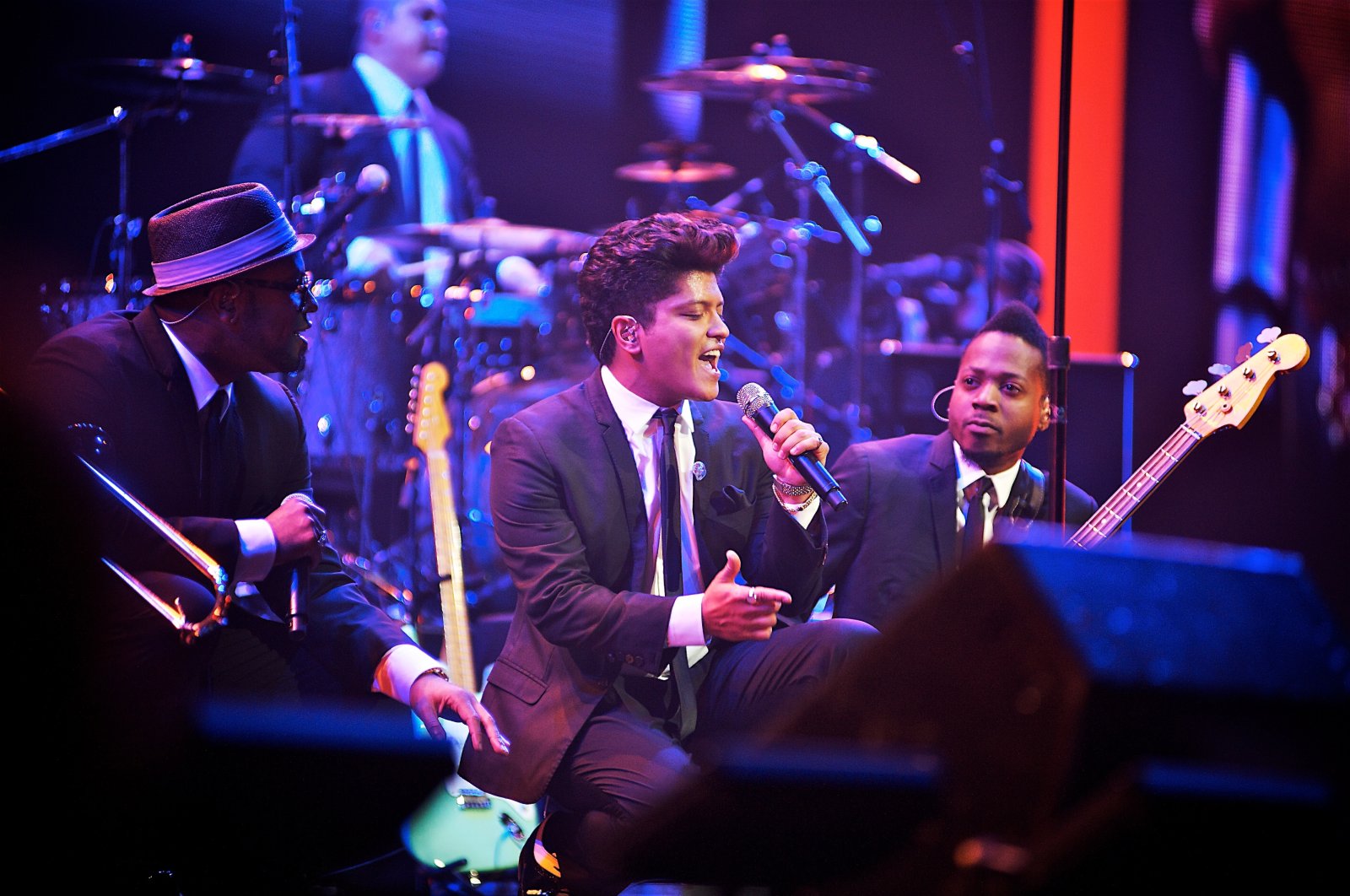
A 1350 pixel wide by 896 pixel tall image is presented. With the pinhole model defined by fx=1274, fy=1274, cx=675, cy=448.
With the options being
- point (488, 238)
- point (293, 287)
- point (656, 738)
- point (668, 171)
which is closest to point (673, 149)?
point (668, 171)

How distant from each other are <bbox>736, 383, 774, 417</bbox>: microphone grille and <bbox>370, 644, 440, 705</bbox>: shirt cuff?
1.02 m

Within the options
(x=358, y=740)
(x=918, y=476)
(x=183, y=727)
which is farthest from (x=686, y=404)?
(x=358, y=740)

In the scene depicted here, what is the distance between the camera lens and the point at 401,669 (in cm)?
319

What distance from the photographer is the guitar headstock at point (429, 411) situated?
5.08 meters

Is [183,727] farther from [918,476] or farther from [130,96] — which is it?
[130,96]

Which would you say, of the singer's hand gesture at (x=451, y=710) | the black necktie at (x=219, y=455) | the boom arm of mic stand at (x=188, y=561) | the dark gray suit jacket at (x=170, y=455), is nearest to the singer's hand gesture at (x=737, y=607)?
the singer's hand gesture at (x=451, y=710)

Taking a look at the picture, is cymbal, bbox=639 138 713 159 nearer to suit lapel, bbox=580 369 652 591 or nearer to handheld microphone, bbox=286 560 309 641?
suit lapel, bbox=580 369 652 591

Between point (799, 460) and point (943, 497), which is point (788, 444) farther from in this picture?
point (943, 497)

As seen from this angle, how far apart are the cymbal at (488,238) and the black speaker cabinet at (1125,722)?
4.25 meters

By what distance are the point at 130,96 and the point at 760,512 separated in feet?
9.28

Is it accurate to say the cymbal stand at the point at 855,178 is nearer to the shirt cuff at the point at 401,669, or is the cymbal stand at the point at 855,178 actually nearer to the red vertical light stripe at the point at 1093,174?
the red vertical light stripe at the point at 1093,174

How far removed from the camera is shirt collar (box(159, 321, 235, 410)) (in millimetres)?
3254

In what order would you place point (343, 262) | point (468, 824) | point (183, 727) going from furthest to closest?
1. point (343, 262)
2. point (468, 824)
3. point (183, 727)

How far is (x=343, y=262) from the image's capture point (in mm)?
5203
